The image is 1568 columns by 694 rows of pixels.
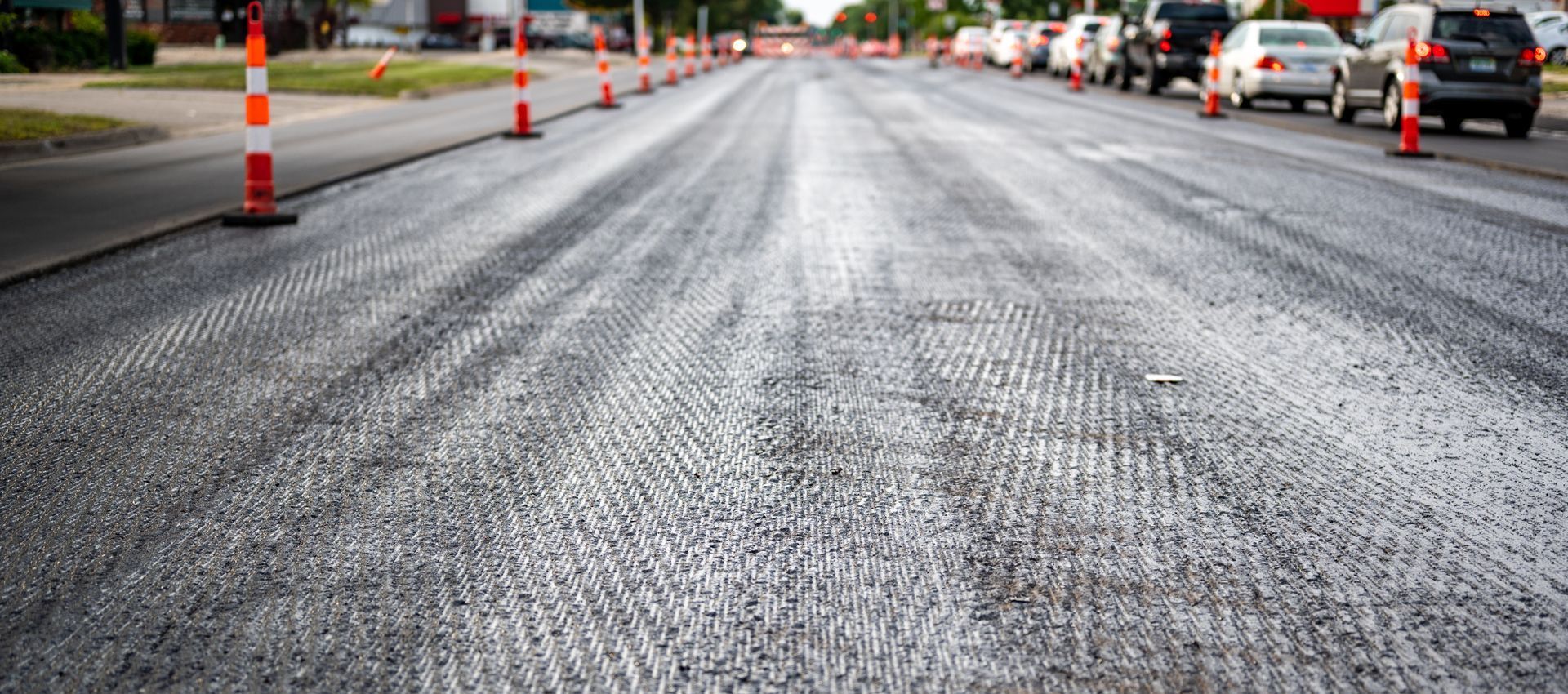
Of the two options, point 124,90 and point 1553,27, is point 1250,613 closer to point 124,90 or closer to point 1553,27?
point 124,90

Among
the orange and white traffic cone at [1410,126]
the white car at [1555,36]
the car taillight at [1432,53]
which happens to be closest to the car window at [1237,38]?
the car taillight at [1432,53]

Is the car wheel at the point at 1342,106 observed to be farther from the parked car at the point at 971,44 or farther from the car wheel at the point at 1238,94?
the parked car at the point at 971,44

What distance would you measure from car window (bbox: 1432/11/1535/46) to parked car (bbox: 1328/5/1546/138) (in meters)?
0.01

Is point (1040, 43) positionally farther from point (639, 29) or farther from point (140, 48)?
point (140, 48)

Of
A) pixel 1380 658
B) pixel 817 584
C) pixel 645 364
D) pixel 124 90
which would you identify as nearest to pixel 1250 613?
pixel 1380 658

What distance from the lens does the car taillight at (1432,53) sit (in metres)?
19.1

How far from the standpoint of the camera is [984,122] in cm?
2030

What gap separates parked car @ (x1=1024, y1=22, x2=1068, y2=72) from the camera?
163 ft

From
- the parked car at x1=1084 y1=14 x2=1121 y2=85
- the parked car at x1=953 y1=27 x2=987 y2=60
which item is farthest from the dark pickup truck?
the parked car at x1=953 y1=27 x2=987 y2=60

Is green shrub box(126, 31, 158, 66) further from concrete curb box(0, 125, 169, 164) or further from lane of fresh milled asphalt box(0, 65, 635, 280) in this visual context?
concrete curb box(0, 125, 169, 164)

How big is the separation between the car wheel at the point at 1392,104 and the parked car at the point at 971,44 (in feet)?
129

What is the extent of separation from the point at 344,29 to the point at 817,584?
2871 inches

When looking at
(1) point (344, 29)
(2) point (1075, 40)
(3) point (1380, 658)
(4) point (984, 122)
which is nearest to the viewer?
(3) point (1380, 658)

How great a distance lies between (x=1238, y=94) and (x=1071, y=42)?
15.6 metres
